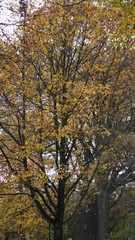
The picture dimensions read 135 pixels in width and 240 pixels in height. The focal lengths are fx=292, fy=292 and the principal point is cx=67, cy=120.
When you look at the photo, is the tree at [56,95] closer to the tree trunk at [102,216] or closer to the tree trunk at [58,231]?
the tree trunk at [58,231]

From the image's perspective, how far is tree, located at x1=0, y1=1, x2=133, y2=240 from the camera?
6891 mm

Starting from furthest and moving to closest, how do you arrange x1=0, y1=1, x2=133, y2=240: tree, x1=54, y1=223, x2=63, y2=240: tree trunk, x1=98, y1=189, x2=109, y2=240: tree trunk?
x1=98, y1=189, x2=109, y2=240: tree trunk → x1=54, y1=223, x2=63, y2=240: tree trunk → x1=0, y1=1, x2=133, y2=240: tree

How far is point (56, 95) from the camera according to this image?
7336mm

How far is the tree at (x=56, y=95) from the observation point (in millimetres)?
6891

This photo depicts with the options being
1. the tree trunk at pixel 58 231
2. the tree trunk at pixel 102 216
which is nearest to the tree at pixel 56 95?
the tree trunk at pixel 58 231

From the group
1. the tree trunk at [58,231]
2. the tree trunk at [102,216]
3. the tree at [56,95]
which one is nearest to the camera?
the tree at [56,95]

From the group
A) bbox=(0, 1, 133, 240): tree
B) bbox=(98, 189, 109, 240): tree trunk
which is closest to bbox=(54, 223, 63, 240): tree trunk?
bbox=(0, 1, 133, 240): tree

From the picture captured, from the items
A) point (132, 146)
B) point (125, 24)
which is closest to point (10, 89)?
point (125, 24)

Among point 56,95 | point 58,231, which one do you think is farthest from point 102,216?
point 56,95

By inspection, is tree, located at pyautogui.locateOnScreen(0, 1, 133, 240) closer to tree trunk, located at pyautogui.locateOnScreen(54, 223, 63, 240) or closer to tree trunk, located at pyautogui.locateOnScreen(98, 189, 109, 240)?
tree trunk, located at pyautogui.locateOnScreen(54, 223, 63, 240)

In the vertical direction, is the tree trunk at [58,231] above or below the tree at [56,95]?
below

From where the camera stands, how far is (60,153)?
7.47 meters

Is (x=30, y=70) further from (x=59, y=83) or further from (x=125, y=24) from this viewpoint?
(x=125, y=24)

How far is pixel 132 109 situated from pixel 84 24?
159 inches
